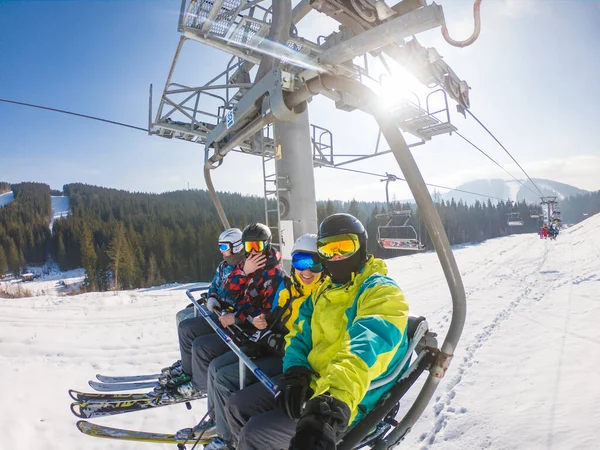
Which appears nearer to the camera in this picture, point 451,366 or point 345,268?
point 345,268

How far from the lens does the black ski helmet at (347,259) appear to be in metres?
2.13

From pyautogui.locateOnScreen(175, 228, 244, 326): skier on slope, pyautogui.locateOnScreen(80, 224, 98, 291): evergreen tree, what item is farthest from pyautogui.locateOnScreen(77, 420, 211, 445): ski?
pyautogui.locateOnScreen(80, 224, 98, 291): evergreen tree

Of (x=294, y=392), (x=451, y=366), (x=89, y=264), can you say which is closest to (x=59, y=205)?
(x=89, y=264)

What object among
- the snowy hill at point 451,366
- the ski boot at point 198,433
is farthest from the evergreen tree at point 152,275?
the ski boot at point 198,433

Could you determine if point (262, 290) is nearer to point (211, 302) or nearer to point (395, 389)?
point (211, 302)

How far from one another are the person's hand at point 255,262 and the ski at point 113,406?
5.70 ft

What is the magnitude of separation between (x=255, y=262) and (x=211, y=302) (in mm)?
788

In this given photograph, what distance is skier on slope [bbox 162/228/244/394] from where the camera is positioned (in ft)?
12.0

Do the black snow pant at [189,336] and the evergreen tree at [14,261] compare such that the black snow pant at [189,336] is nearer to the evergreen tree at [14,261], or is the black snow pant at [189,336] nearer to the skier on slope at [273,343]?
the skier on slope at [273,343]

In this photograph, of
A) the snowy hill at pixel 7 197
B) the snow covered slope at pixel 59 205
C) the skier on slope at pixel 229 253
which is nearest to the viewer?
the skier on slope at pixel 229 253

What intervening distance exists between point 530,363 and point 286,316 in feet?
13.7

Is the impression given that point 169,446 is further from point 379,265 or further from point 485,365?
point 485,365

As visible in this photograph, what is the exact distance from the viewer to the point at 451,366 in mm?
4801

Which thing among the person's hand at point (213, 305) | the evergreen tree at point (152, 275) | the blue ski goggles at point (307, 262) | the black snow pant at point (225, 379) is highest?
the blue ski goggles at point (307, 262)
